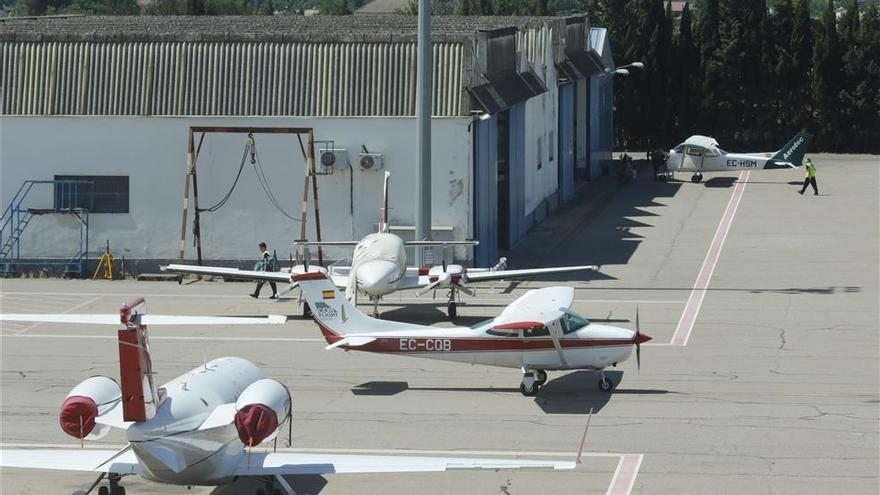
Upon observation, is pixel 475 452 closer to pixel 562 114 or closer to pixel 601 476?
pixel 601 476

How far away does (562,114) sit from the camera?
6112cm

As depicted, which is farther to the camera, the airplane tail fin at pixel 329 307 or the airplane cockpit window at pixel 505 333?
the airplane tail fin at pixel 329 307

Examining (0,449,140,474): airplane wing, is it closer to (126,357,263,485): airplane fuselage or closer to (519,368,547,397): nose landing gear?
(126,357,263,485): airplane fuselage

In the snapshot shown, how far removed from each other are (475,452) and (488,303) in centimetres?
1465

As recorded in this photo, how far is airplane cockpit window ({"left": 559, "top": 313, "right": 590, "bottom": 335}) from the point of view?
27750 mm

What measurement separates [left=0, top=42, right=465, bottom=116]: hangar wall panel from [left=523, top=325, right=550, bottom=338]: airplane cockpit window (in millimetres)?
15396

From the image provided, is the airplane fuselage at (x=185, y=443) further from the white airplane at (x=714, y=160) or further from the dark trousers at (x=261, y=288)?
the white airplane at (x=714, y=160)

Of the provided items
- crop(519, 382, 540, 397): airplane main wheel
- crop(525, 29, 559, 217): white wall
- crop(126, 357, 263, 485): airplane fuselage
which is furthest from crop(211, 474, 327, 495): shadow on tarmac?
crop(525, 29, 559, 217): white wall

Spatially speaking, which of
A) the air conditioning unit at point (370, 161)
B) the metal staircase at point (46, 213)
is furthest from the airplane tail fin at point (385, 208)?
the metal staircase at point (46, 213)

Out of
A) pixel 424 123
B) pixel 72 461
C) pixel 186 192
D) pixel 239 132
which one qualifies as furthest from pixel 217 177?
pixel 72 461

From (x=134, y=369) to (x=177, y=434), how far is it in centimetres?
120

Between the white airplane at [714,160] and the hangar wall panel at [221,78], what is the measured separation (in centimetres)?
2887

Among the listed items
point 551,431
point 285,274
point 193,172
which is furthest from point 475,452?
point 193,172

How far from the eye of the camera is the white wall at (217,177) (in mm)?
42625
